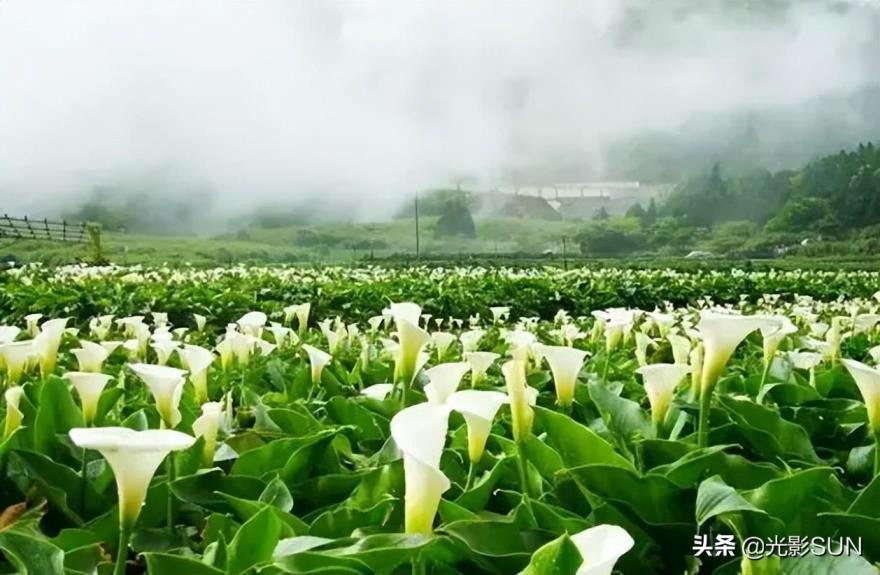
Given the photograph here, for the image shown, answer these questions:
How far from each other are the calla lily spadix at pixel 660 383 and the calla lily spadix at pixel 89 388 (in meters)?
0.54

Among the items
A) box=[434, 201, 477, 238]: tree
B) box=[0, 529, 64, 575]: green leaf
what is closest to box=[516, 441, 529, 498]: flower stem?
box=[0, 529, 64, 575]: green leaf

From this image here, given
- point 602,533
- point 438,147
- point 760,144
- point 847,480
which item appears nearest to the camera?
point 602,533

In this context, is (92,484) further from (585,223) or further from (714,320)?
(585,223)

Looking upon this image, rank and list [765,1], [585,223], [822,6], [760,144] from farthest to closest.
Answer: [760,144] → [585,223] → [765,1] → [822,6]

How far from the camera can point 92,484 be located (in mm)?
836

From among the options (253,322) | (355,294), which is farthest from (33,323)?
(355,294)

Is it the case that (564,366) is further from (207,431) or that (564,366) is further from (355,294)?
(355,294)

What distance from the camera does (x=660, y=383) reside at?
887 millimetres

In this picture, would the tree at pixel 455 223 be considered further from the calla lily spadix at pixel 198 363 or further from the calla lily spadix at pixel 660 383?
the calla lily spadix at pixel 660 383

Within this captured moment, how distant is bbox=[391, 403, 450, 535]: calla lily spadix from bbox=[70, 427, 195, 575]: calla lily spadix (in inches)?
5.3

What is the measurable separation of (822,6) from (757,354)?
57892 millimetres

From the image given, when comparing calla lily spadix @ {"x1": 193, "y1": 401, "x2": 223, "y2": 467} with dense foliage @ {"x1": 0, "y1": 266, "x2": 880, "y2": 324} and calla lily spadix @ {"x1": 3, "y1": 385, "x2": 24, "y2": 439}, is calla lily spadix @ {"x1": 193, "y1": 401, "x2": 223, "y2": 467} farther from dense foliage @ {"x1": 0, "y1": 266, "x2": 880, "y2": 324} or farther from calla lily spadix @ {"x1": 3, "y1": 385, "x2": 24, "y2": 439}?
dense foliage @ {"x1": 0, "y1": 266, "x2": 880, "y2": 324}

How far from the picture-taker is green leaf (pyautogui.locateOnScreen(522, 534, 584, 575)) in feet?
1.59

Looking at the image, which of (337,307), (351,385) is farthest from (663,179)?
(351,385)
